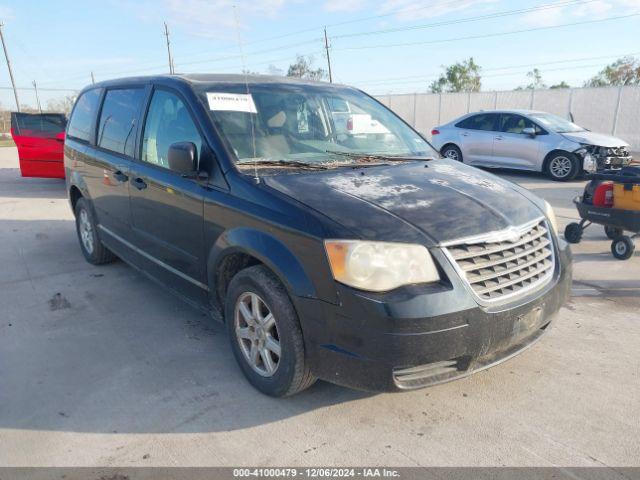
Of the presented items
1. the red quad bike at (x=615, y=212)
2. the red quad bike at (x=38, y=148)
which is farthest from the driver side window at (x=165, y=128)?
the red quad bike at (x=38, y=148)

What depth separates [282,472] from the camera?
2.38 m

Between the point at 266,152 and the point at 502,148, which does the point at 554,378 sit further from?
the point at 502,148

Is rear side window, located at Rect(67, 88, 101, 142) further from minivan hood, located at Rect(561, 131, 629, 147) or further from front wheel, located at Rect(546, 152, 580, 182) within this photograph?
minivan hood, located at Rect(561, 131, 629, 147)

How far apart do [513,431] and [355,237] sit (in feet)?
4.31

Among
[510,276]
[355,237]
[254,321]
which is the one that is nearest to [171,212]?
[254,321]

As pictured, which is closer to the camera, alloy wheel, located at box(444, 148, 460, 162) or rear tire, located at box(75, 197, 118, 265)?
rear tire, located at box(75, 197, 118, 265)

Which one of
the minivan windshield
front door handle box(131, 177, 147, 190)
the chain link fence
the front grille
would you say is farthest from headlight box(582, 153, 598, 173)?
the chain link fence

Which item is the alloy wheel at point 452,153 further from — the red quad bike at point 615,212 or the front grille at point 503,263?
the front grille at point 503,263

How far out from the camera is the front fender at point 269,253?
2.53 m

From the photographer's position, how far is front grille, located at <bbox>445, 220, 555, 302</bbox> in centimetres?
251

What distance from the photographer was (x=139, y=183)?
3.91 meters

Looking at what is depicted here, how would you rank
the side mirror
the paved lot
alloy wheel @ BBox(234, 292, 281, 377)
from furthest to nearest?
the side mirror < alloy wheel @ BBox(234, 292, 281, 377) < the paved lot

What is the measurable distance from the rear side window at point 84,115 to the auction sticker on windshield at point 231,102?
2221 mm

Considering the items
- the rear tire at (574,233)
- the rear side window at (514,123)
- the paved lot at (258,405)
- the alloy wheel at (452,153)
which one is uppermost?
the rear side window at (514,123)
